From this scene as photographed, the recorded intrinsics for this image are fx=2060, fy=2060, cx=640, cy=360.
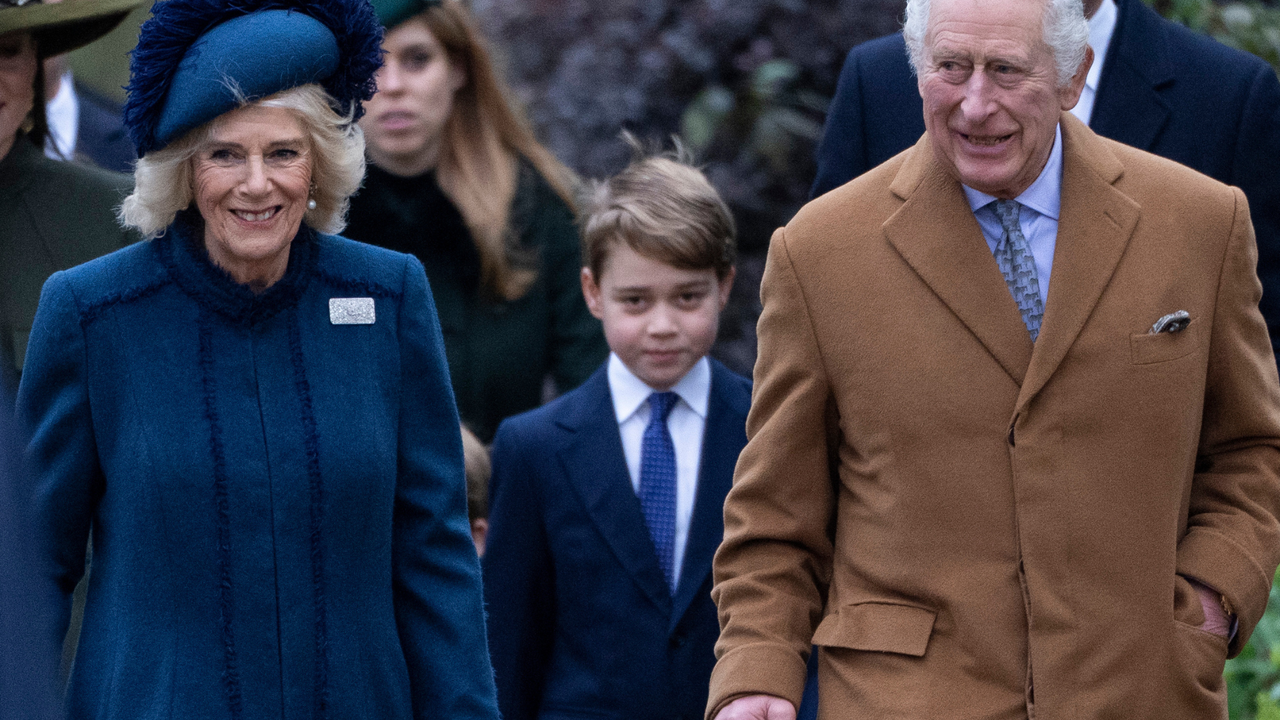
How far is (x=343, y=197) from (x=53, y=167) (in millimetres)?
1086

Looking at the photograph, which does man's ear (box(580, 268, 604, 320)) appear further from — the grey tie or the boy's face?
the grey tie

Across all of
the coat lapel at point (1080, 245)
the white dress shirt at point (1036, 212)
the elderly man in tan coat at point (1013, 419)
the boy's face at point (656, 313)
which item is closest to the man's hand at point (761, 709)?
the elderly man in tan coat at point (1013, 419)

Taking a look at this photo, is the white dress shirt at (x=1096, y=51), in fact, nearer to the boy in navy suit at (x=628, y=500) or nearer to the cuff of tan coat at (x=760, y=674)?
the boy in navy suit at (x=628, y=500)

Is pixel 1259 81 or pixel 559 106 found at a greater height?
pixel 1259 81

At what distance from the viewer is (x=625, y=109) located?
675cm

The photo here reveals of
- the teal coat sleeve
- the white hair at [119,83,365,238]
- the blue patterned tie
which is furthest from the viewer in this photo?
the blue patterned tie

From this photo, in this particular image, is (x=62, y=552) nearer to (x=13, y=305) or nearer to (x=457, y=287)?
(x=13, y=305)

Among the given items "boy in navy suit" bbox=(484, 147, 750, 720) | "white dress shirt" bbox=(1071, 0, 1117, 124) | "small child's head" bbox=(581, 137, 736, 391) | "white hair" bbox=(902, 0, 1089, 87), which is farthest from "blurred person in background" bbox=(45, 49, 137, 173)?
"white hair" bbox=(902, 0, 1089, 87)

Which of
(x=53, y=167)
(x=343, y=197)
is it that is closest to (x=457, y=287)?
(x=53, y=167)

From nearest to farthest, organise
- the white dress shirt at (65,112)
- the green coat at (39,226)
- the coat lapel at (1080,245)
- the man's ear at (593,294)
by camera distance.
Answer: the coat lapel at (1080,245) → the green coat at (39,226) → the man's ear at (593,294) → the white dress shirt at (65,112)

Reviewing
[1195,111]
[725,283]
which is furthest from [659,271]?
[1195,111]

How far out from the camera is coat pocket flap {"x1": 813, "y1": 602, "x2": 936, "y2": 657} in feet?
11.4

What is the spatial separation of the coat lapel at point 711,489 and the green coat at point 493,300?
0.81 metres

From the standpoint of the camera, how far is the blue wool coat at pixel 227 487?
3.40 metres
